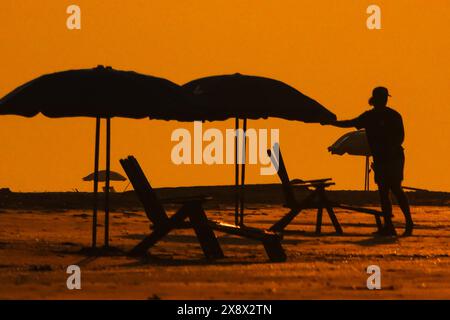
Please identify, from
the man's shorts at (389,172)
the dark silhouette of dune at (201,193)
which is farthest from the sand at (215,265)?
the dark silhouette of dune at (201,193)

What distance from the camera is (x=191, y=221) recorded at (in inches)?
692

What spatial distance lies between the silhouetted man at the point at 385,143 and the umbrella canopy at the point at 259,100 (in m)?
0.72

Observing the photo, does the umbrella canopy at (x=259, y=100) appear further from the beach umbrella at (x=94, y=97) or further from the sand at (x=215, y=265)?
the beach umbrella at (x=94, y=97)

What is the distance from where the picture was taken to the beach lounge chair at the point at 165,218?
57.3 feet

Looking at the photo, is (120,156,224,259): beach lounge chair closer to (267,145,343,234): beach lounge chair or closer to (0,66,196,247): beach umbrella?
(0,66,196,247): beach umbrella

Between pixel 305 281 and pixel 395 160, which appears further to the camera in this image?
pixel 395 160

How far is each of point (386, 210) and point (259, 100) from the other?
251cm

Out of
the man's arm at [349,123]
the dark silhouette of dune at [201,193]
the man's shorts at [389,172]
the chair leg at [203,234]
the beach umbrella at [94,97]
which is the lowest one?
the dark silhouette of dune at [201,193]

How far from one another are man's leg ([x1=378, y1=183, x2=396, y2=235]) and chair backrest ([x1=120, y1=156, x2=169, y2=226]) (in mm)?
5997

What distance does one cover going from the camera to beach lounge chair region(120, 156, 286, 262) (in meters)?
17.4
